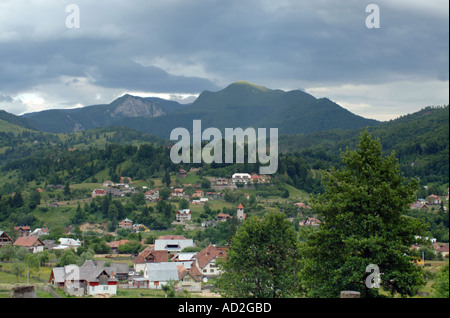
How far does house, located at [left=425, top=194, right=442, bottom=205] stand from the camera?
5162 inches

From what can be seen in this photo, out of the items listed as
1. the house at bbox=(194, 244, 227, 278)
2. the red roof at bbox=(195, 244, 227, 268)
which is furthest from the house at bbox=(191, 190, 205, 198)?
the house at bbox=(194, 244, 227, 278)

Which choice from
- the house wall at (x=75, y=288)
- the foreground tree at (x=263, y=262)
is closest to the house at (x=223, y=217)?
the house wall at (x=75, y=288)

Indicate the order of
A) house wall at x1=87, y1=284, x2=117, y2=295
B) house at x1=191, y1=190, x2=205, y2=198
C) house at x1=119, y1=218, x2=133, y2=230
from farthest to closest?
house at x1=191, y1=190, x2=205, y2=198, house at x1=119, y1=218, x2=133, y2=230, house wall at x1=87, y1=284, x2=117, y2=295

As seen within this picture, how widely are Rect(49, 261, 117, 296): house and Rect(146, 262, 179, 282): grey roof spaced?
7.52m

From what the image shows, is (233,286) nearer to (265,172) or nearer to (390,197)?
(390,197)

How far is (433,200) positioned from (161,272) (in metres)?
100

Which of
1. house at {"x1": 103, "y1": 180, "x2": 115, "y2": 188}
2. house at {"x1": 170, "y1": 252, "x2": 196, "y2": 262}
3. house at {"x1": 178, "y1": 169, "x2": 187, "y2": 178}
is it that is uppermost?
house at {"x1": 178, "y1": 169, "x2": 187, "y2": 178}

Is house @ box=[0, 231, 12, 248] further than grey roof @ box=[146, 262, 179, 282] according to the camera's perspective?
Yes

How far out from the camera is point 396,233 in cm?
1675

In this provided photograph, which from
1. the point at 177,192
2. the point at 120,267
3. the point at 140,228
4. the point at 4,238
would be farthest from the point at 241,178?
the point at 120,267

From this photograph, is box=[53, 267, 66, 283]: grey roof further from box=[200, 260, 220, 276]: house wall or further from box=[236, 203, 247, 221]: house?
box=[236, 203, 247, 221]: house

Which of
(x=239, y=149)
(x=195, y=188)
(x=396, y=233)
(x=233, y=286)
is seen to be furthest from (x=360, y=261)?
(x=239, y=149)
